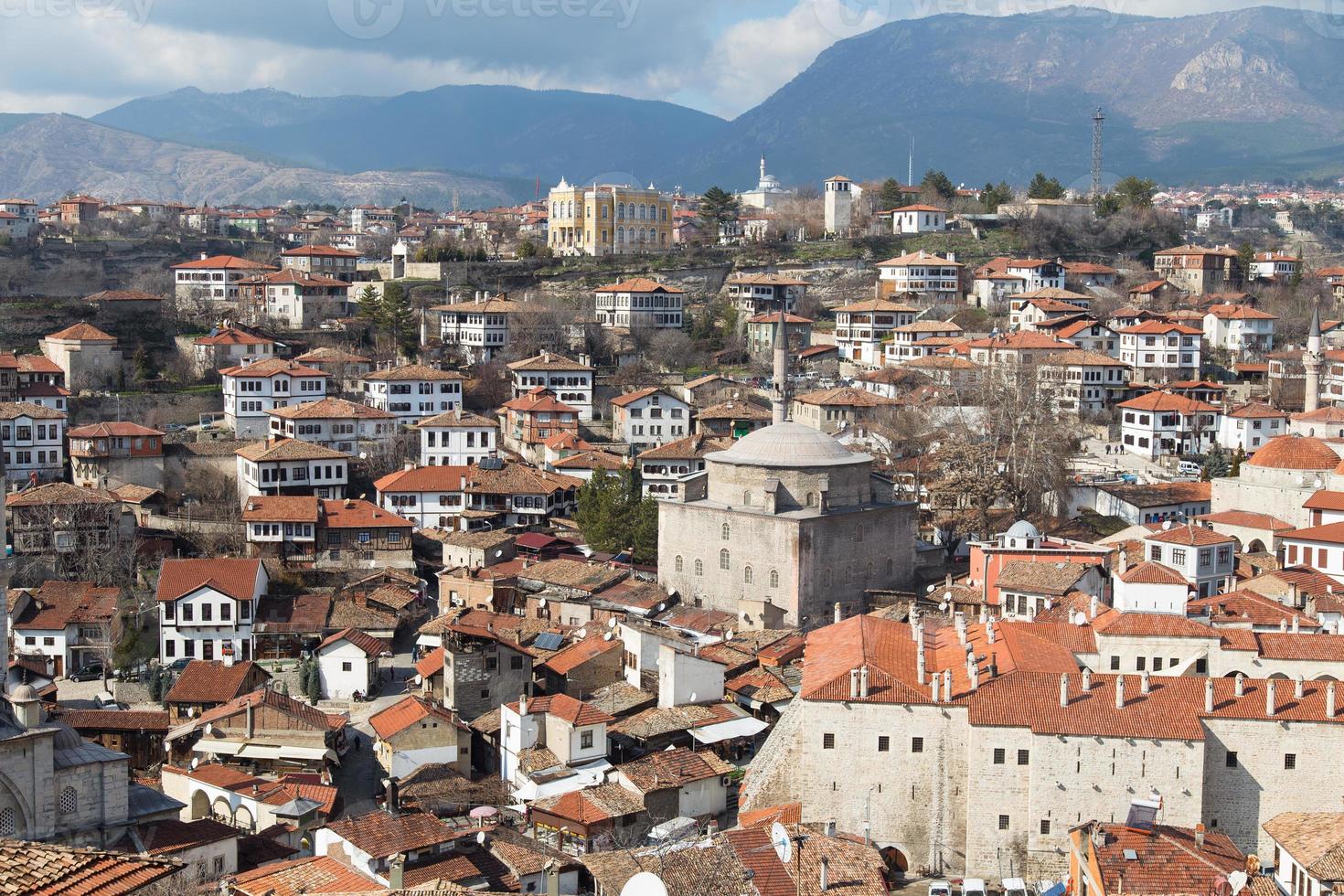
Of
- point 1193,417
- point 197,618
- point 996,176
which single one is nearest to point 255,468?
point 197,618

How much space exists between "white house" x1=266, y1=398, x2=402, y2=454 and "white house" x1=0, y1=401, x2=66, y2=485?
16.5ft

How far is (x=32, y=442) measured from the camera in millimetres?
37750

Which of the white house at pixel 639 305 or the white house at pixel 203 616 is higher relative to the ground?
the white house at pixel 639 305

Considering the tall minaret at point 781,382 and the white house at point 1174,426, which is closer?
the tall minaret at point 781,382

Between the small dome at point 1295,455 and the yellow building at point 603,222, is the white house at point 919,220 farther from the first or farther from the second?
the small dome at point 1295,455

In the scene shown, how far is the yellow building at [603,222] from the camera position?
63438 millimetres

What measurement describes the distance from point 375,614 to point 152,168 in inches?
6304

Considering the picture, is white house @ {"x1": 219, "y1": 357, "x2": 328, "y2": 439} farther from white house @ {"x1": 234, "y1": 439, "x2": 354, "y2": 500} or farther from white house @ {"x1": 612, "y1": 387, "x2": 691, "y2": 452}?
white house @ {"x1": 612, "y1": 387, "x2": 691, "y2": 452}

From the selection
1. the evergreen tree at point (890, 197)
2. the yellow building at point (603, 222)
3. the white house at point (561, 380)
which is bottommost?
the white house at point (561, 380)

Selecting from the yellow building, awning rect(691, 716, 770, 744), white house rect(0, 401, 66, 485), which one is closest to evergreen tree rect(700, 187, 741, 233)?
the yellow building

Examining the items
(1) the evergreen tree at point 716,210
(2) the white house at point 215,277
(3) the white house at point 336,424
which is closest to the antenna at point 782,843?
(3) the white house at point 336,424

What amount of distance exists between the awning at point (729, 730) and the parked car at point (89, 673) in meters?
12.3

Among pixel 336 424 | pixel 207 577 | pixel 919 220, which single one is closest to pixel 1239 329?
pixel 919 220

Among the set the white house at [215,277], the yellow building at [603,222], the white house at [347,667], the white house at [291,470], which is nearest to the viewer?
the white house at [347,667]
